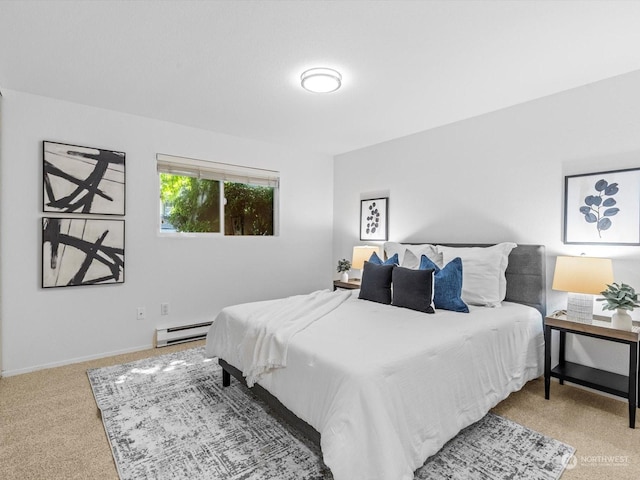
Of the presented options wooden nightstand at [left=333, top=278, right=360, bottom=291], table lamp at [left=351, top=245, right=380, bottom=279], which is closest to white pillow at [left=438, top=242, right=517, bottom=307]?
table lamp at [left=351, top=245, right=380, bottom=279]

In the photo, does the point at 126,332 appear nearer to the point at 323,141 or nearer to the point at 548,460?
the point at 323,141

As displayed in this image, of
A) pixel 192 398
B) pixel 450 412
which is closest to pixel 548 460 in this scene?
pixel 450 412

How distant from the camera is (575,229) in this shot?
270 centimetres

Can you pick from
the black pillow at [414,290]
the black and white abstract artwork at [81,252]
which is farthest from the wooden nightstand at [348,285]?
the black and white abstract artwork at [81,252]

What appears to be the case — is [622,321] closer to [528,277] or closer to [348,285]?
[528,277]

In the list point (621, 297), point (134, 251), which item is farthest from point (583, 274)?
point (134, 251)

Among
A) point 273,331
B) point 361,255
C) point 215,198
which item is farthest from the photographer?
point 361,255

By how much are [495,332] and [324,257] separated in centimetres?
301

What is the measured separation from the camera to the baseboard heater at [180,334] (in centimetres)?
354

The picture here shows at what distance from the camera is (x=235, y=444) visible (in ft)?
6.37

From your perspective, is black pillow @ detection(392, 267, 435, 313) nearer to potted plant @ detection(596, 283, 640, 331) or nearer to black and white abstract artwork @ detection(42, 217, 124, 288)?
potted plant @ detection(596, 283, 640, 331)

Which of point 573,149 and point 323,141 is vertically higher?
point 323,141

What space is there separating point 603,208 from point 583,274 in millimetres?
605

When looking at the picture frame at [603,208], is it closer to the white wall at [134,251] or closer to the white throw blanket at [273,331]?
the white throw blanket at [273,331]
